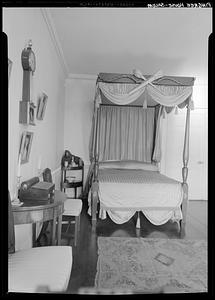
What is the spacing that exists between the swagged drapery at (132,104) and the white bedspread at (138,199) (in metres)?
0.78

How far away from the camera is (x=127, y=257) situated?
2305 millimetres

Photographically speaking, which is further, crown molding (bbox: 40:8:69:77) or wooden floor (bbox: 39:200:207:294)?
crown molding (bbox: 40:8:69:77)

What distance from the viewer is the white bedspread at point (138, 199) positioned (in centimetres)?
313

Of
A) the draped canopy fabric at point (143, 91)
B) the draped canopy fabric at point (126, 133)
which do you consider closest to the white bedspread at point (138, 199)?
the draped canopy fabric at point (143, 91)

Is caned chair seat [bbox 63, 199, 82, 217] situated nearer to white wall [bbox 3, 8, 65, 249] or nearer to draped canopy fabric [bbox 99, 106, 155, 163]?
white wall [bbox 3, 8, 65, 249]

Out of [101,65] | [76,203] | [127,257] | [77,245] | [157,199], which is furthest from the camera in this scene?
[101,65]

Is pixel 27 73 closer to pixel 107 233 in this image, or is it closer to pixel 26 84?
pixel 26 84

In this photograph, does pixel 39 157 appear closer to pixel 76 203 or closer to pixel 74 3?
pixel 76 203

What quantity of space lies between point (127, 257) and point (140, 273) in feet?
1.21

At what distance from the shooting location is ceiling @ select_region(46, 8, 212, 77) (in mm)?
2453

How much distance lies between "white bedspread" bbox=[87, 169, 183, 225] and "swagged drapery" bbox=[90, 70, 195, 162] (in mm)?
778

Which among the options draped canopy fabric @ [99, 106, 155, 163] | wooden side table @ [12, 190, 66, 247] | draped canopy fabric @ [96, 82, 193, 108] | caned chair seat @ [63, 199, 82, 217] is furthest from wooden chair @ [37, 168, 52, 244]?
draped canopy fabric @ [99, 106, 155, 163]
